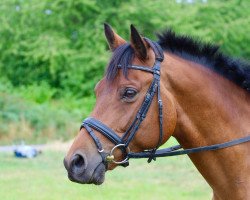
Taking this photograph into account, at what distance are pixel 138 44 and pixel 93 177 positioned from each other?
882mm

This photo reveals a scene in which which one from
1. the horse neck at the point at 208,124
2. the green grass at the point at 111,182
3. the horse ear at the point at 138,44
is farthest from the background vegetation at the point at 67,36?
the horse ear at the point at 138,44

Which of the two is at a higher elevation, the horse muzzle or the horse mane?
the horse mane

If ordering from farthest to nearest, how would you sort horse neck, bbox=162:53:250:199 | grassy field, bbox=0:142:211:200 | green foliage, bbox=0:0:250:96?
green foliage, bbox=0:0:250:96, grassy field, bbox=0:142:211:200, horse neck, bbox=162:53:250:199

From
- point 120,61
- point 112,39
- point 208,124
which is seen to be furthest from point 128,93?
point 208,124

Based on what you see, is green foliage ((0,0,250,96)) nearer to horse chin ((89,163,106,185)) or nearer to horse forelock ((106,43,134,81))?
horse forelock ((106,43,134,81))

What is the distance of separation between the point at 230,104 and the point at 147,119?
0.65m

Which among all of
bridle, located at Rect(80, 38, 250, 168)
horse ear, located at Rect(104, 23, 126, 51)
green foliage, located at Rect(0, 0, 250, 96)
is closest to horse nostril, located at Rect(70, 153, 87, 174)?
bridle, located at Rect(80, 38, 250, 168)

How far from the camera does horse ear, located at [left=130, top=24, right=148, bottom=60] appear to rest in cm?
353

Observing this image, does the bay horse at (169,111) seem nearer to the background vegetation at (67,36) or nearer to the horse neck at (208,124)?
the horse neck at (208,124)

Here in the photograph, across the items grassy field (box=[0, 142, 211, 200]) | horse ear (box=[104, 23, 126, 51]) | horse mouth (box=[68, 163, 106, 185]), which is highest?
horse ear (box=[104, 23, 126, 51])

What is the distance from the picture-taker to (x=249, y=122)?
3.86 meters

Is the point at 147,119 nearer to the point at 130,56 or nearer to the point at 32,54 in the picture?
the point at 130,56

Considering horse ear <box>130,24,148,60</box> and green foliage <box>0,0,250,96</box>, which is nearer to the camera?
horse ear <box>130,24,148,60</box>

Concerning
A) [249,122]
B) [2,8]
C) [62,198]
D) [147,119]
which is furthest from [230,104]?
[2,8]
